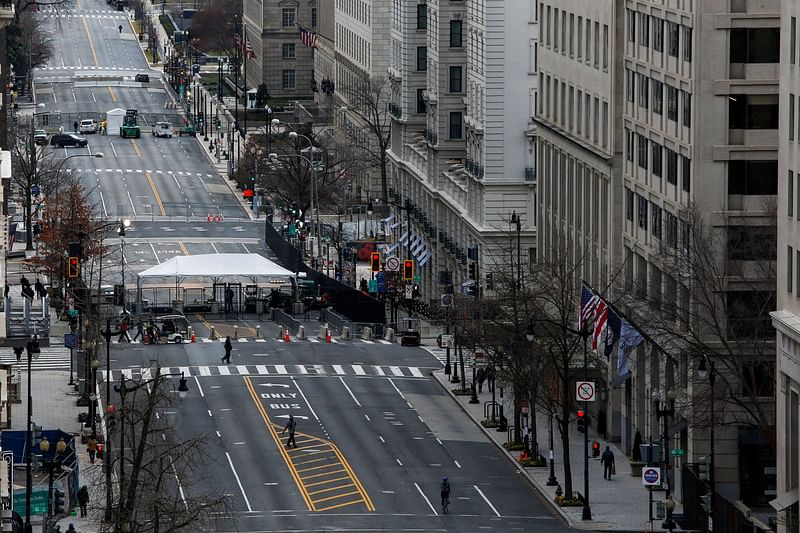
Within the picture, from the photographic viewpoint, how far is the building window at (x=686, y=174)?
8700 centimetres

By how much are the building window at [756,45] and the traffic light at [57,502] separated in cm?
2758

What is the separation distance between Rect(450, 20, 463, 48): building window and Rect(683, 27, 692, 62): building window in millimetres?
57320

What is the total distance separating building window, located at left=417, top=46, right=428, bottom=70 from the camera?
158 meters

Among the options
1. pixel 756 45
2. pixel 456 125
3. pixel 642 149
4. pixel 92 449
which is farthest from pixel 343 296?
pixel 756 45

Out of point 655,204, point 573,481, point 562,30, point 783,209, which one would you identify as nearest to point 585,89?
point 562,30

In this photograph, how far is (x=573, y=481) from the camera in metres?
91.2

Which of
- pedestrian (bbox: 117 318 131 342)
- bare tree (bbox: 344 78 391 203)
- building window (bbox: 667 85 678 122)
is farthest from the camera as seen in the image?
bare tree (bbox: 344 78 391 203)

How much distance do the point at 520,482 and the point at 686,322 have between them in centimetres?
1276

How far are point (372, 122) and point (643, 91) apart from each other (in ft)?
288

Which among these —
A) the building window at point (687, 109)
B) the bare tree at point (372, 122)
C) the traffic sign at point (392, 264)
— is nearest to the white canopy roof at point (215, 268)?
the traffic sign at point (392, 264)

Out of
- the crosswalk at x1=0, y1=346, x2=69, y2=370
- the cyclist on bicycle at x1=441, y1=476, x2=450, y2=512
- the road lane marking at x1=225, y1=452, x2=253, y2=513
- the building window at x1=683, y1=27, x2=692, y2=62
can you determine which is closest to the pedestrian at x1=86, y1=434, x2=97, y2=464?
the road lane marking at x1=225, y1=452, x2=253, y2=513

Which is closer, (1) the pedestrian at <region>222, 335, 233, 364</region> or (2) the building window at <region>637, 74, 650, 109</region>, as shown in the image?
(2) the building window at <region>637, 74, 650, 109</region>

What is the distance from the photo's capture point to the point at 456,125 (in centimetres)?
14625

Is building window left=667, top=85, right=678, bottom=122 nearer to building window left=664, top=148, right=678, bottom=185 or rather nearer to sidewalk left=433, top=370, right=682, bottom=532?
building window left=664, top=148, right=678, bottom=185
